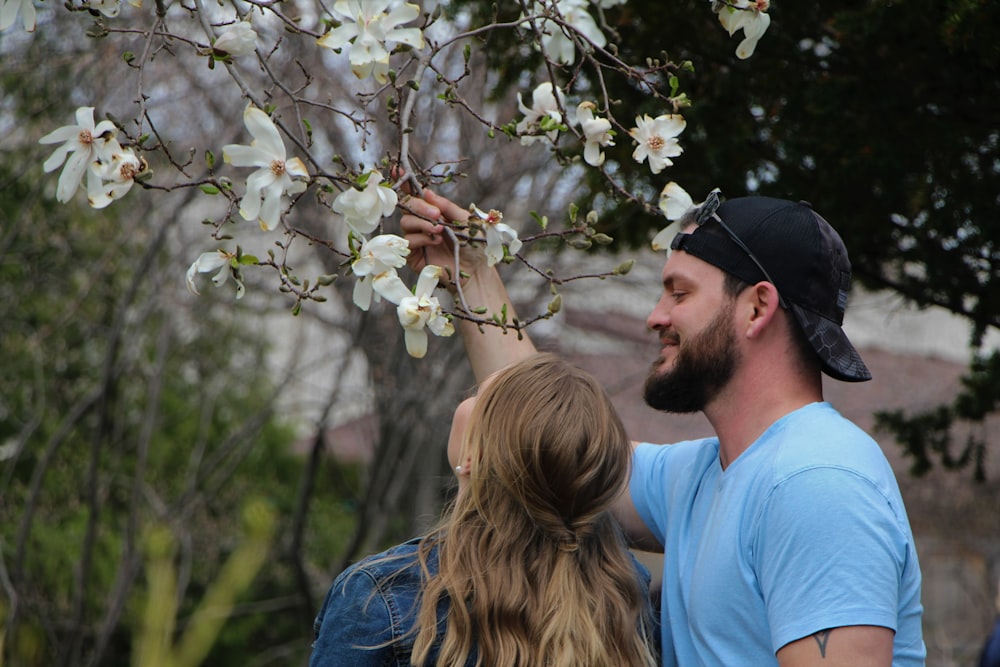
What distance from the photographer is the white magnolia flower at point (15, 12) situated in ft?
6.01

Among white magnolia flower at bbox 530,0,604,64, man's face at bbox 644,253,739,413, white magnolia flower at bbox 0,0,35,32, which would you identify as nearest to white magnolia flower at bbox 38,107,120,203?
white magnolia flower at bbox 0,0,35,32

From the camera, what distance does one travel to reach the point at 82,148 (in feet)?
5.95

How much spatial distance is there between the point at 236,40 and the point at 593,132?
0.72m

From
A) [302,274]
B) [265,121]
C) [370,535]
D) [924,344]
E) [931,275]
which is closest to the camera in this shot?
[265,121]

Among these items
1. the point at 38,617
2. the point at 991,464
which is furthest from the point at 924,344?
the point at 38,617

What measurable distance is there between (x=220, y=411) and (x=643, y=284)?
11.1ft

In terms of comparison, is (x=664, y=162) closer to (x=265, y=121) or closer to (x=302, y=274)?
(x=265, y=121)

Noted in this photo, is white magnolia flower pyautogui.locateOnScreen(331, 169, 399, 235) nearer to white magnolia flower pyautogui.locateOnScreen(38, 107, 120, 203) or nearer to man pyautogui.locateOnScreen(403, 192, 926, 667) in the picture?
man pyautogui.locateOnScreen(403, 192, 926, 667)

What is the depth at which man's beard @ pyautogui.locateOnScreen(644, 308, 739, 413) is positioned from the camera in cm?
212

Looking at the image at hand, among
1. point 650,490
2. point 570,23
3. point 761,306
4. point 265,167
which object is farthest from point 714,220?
point 265,167

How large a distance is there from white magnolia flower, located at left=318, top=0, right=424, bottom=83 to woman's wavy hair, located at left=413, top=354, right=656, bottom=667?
0.68 m

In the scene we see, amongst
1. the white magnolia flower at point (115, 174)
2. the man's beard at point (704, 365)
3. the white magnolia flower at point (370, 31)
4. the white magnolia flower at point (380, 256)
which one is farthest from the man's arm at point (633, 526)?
the white magnolia flower at point (115, 174)

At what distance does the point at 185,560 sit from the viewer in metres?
5.91

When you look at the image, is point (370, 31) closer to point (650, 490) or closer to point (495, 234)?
point (495, 234)
